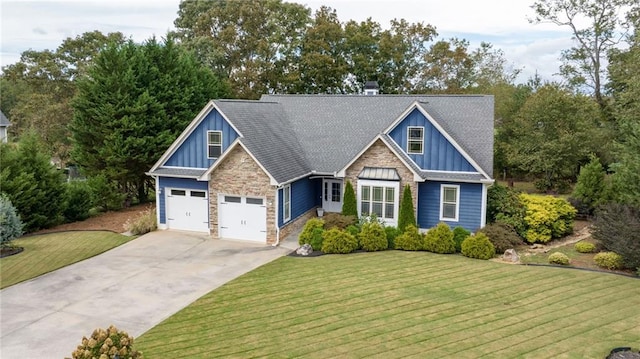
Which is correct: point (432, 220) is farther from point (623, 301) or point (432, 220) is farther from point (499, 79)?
point (499, 79)

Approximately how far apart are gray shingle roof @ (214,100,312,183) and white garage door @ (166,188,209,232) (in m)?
3.40

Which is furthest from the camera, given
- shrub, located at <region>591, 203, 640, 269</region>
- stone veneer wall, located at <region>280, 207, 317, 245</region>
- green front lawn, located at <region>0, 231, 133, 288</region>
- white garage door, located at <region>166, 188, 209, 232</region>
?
white garage door, located at <region>166, 188, 209, 232</region>

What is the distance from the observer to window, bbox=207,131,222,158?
21469 mm

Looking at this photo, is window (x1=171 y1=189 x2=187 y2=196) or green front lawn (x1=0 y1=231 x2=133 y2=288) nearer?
green front lawn (x1=0 y1=231 x2=133 y2=288)

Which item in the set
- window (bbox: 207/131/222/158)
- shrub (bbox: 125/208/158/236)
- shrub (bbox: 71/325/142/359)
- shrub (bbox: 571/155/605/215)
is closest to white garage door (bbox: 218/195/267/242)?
window (bbox: 207/131/222/158)

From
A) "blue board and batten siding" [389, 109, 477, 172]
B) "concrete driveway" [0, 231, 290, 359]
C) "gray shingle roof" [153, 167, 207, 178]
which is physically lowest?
"concrete driveway" [0, 231, 290, 359]

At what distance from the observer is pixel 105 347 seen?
8.85 metres

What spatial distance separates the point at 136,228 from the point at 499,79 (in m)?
40.8

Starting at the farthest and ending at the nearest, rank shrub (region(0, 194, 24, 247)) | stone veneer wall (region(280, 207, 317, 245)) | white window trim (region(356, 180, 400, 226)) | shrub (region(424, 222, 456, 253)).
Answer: white window trim (region(356, 180, 400, 226))
stone veneer wall (region(280, 207, 317, 245))
shrub (region(424, 222, 456, 253))
shrub (region(0, 194, 24, 247))

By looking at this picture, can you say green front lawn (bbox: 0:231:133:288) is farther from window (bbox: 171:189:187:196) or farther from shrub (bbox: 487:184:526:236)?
shrub (bbox: 487:184:526:236)

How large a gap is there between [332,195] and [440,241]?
6.81m

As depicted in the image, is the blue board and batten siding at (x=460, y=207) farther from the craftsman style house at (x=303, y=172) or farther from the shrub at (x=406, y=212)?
the shrub at (x=406, y=212)

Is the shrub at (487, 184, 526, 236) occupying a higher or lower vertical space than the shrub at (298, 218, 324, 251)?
higher

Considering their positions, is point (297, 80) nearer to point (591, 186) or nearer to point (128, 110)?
point (128, 110)
